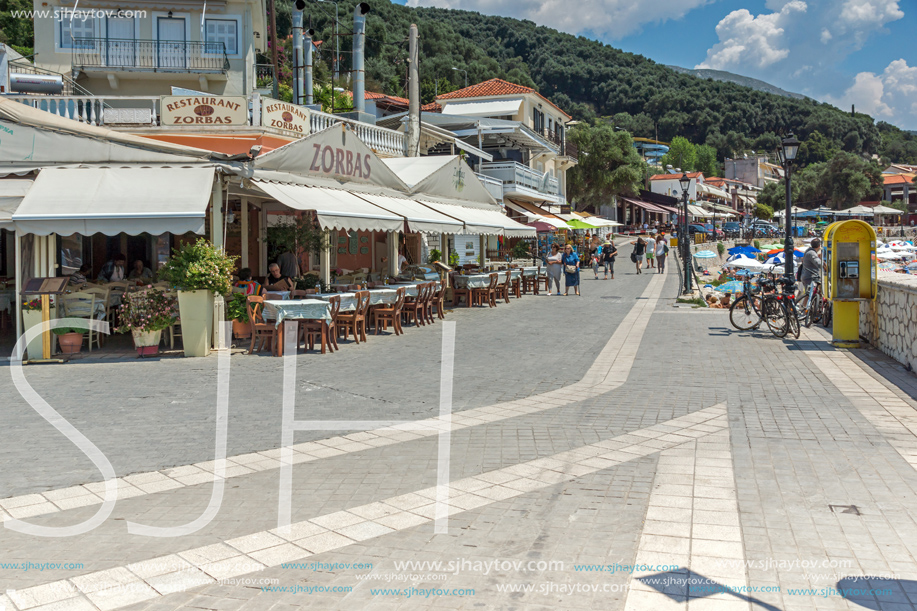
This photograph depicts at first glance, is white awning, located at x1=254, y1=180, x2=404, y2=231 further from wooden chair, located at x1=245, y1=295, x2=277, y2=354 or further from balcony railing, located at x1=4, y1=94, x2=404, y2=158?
balcony railing, located at x1=4, y1=94, x2=404, y2=158

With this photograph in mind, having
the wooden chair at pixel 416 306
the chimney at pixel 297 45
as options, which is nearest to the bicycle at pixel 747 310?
the wooden chair at pixel 416 306

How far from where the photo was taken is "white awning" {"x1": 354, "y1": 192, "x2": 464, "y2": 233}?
14.5 meters

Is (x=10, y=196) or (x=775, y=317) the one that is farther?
(x=775, y=317)

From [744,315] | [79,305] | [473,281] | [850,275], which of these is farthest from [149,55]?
[850,275]

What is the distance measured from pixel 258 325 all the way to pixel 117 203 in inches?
101

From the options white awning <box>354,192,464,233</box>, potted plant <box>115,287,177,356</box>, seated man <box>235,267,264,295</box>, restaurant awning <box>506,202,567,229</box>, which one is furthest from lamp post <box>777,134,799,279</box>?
restaurant awning <box>506,202,567,229</box>

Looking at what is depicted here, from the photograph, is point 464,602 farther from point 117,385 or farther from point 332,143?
point 332,143

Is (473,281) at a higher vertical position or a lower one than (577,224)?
lower

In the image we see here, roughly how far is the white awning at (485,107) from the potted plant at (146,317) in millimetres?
33013

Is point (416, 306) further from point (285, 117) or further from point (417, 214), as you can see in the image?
point (285, 117)

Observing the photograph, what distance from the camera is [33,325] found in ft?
34.8

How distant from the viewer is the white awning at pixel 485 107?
43028 millimetres

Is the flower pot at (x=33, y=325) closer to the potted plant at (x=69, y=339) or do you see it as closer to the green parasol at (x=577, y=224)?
the potted plant at (x=69, y=339)

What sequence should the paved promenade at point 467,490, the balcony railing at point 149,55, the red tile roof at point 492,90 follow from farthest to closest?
1. the red tile roof at point 492,90
2. the balcony railing at point 149,55
3. the paved promenade at point 467,490
